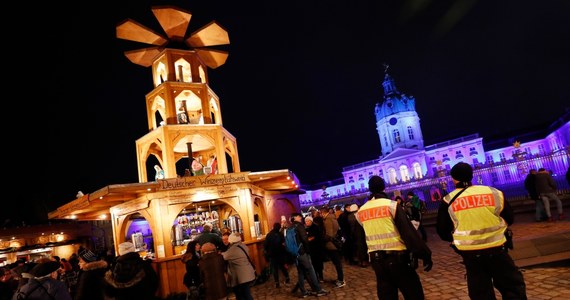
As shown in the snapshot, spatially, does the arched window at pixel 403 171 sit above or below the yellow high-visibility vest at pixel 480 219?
above

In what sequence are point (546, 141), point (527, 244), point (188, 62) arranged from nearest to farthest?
point (527, 244) < point (188, 62) < point (546, 141)

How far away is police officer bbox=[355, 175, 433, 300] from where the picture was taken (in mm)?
4367

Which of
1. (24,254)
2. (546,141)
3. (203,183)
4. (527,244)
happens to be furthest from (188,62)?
(546,141)

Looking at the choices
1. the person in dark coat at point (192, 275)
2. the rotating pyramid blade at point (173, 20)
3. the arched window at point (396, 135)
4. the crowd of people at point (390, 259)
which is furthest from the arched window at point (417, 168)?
the crowd of people at point (390, 259)

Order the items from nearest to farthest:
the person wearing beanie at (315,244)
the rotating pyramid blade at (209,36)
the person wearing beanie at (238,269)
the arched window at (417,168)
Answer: the person wearing beanie at (238,269), the person wearing beanie at (315,244), the rotating pyramid blade at (209,36), the arched window at (417,168)

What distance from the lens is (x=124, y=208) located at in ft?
40.4

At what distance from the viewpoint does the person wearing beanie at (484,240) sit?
384 centimetres

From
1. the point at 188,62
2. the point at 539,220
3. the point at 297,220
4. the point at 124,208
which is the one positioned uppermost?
the point at 188,62

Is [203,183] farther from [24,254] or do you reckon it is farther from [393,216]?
[24,254]

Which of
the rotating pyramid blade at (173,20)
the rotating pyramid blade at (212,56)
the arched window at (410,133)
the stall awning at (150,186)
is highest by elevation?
the arched window at (410,133)

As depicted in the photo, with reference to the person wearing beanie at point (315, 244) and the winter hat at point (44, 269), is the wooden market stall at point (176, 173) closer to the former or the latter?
the person wearing beanie at point (315, 244)

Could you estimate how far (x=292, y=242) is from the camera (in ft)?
26.8

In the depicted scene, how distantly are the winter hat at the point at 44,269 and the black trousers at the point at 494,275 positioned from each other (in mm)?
5233

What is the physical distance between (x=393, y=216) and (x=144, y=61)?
12320 millimetres
